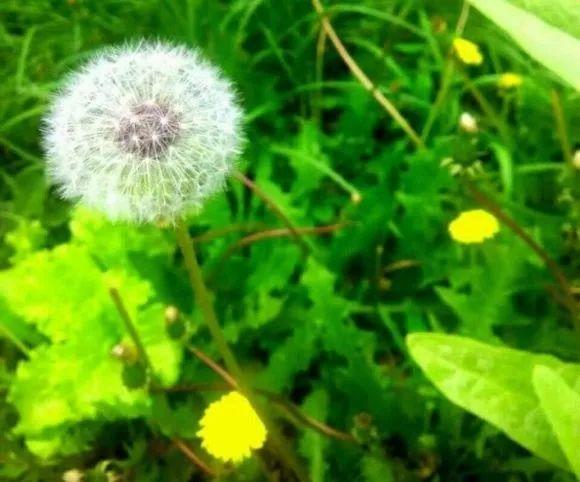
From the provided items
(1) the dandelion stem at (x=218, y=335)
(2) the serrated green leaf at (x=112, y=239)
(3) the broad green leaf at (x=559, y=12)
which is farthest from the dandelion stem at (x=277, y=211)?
(3) the broad green leaf at (x=559, y=12)

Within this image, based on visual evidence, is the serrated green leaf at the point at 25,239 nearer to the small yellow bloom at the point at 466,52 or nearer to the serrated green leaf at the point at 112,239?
the serrated green leaf at the point at 112,239

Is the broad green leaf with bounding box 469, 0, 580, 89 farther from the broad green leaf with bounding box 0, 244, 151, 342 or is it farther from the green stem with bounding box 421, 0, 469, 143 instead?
the green stem with bounding box 421, 0, 469, 143

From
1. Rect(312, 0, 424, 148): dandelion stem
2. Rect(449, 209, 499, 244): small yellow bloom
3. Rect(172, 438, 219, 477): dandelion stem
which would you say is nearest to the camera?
Rect(172, 438, 219, 477): dandelion stem

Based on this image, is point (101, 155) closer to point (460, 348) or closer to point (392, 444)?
point (460, 348)

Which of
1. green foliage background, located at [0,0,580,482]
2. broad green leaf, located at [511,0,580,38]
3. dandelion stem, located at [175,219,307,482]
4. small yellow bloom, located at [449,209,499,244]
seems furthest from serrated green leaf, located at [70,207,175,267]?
broad green leaf, located at [511,0,580,38]

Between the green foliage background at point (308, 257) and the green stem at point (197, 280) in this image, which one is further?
the green foliage background at point (308, 257)

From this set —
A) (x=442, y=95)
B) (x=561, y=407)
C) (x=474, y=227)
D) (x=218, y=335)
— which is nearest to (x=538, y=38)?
(x=561, y=407)

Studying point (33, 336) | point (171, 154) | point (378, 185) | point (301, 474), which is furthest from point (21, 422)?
point (378, 185)
